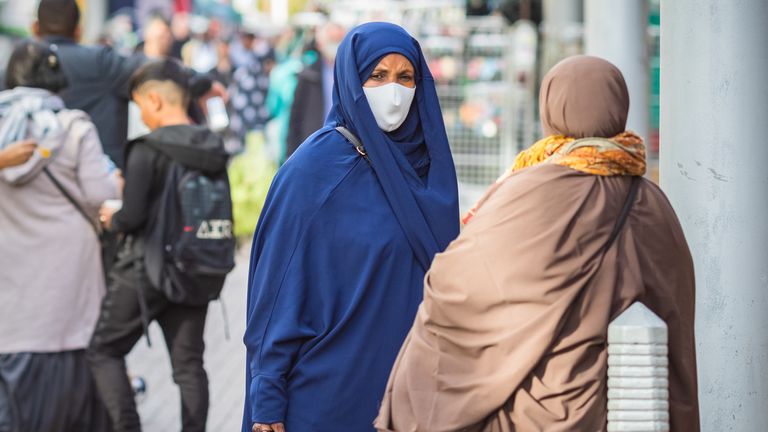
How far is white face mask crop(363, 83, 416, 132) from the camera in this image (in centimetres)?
421

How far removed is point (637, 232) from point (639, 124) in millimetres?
4758

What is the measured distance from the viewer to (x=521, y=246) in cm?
333

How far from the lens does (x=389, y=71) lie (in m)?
4.25

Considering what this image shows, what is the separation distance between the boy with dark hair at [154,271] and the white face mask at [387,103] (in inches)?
83.0

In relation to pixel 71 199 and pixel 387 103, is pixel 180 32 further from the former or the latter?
pixel 387 103

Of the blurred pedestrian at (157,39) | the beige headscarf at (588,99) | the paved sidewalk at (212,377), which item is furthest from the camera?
the blurred pedestrian at (157,39)

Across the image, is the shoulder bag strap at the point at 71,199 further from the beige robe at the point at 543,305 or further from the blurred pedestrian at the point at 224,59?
the blurred pedestrian at the point at 224,59

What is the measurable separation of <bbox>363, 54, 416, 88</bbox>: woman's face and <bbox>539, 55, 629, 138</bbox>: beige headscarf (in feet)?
2.67

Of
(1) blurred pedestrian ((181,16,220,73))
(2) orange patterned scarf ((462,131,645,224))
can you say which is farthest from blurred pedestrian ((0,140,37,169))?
(1) blurred pedestrian ((181,16,220,73))

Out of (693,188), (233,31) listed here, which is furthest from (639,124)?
(233,31)

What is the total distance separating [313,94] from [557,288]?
8294mm

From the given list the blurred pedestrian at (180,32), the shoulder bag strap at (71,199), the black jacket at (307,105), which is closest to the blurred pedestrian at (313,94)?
the black jacket at (307,105)

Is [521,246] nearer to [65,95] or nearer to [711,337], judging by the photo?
[711,337]

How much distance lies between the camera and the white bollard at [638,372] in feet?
10.6
